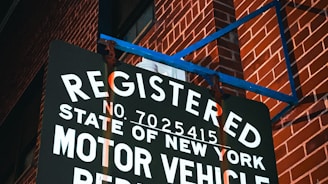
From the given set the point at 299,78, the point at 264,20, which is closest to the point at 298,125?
the point at 299,78

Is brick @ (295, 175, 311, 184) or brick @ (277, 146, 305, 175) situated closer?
brick @ (295, 175, 311, 184)

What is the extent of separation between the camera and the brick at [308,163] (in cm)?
330

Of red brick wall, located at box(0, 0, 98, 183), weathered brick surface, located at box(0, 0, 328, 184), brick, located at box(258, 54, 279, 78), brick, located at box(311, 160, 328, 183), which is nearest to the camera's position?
brick, located at box(311, 160, 328, 183)

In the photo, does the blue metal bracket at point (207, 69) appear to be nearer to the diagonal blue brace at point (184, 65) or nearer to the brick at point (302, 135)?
the diagonal blue brace at point (184, 65)

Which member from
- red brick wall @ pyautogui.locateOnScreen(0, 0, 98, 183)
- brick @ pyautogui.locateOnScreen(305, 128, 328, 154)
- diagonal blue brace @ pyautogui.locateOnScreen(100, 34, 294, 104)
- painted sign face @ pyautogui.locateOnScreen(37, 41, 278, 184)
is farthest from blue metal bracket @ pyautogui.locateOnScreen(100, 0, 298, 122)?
red brick wall @ pyautogui.locateOnScreen(0, 0, 98, 183)

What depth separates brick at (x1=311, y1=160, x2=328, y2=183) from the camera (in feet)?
10.6

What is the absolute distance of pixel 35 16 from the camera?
29.2 feet

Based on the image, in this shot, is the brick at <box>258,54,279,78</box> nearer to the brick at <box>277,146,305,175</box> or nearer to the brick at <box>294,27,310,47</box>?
the brick at <box>294,27,310,47</box>

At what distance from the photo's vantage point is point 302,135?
3502 millimetres

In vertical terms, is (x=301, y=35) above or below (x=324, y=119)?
above

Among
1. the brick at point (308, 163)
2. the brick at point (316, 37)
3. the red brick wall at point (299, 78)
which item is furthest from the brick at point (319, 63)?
the brick at point (308, 163)

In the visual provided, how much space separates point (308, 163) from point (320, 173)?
13 cm

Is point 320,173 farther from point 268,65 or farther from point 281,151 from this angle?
point 268,65

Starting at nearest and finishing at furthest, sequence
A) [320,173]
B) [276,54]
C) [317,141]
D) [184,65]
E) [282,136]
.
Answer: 1. [320,173]
2. [317,141]
3. [184,65]
4. [282,136]
5. [276,54]
